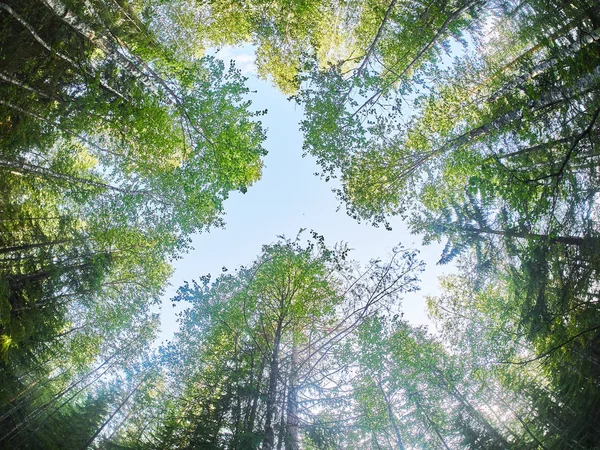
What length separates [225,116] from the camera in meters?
9.81

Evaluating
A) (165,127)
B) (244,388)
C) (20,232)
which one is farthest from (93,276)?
(244,388)

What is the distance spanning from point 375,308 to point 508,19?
27.4 ft

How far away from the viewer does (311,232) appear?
30.9 feet

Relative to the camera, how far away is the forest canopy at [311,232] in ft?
19.5

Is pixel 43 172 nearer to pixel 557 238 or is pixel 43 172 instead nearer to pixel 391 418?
pixel 557 238

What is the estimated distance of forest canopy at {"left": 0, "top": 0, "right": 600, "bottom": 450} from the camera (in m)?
5.93

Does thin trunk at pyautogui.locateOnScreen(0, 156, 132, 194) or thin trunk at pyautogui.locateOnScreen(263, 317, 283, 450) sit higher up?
thin trunk at pyautogui.locateOnScreen(0, 156, 132, 194)

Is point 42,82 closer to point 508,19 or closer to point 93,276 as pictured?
point 93,276

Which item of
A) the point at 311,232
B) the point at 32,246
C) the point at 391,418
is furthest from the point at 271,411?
the point at 32,246

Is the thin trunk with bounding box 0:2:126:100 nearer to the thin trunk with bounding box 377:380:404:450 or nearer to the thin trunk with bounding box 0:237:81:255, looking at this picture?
the thin trunk with bounding box 0:237:81:255

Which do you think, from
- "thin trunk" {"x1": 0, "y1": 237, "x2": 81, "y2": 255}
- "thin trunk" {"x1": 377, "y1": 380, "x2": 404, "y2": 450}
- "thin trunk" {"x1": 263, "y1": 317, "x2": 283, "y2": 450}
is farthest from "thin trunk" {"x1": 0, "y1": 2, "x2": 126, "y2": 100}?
"thin trunk" {"x1": 377, "y1": 380, "x2": 404, "y2": 450}

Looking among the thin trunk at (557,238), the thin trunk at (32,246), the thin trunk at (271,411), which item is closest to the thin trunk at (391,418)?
the thin trunk at (271,411)

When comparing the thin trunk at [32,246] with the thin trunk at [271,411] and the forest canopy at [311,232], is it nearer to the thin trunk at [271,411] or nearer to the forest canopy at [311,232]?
the forest canopy at [311,232]

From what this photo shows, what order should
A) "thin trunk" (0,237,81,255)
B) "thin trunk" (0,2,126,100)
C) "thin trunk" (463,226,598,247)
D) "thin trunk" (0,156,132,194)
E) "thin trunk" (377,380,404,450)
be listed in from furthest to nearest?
1. "thin trunk" (377,380,404,450)
2. "thin trunk" (0,237,81,255)
3. "thin trunk" (0,156,132,194)
4. "thin trunk" (0,2,126,100)
5. "thin trunk" (463,226,598,247)
